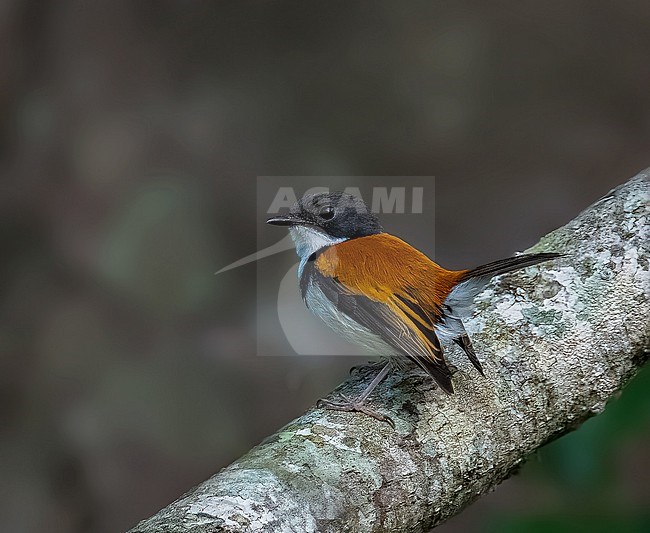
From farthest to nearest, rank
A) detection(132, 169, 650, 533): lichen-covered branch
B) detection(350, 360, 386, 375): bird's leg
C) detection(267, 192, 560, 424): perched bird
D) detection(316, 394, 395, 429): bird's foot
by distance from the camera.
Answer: detection(350, 360, 386, 375): bird's leg < detection(267, 192, 560, 424): perched bird < detection(316, 394, 395, 429): bird's foot < detection(132, 169, 650, 533): lichen-covered branch

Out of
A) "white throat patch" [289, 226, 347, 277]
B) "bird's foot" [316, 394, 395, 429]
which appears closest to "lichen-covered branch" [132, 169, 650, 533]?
"bird's foot" [316, 394, 395, 429]

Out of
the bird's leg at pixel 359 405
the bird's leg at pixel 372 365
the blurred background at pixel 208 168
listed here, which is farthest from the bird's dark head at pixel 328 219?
the blurred background at pixel 208 168

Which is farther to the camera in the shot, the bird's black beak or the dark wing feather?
the bird's black beak

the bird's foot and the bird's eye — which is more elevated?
the bird's eye

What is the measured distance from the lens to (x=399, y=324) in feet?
7.73

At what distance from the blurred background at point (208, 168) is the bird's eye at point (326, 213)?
6.95 feet

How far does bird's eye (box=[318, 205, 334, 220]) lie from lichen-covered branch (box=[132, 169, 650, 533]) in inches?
20.8

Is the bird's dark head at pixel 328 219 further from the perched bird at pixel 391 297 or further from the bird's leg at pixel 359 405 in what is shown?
the bird's leg at pixel 359 405

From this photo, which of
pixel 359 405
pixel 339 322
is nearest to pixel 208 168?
pixel 339 322

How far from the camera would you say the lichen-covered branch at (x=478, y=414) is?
5.87 ft

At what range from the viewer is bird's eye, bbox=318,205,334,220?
9.05 feet

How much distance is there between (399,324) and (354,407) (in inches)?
11.0

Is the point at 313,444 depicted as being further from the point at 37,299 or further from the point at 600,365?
the point at 37,299

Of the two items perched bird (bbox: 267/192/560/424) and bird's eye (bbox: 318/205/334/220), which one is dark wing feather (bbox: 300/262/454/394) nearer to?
perched bird (bbox: 267/192/560/424)
